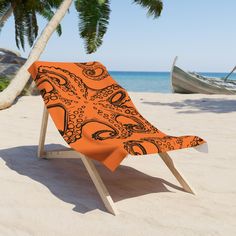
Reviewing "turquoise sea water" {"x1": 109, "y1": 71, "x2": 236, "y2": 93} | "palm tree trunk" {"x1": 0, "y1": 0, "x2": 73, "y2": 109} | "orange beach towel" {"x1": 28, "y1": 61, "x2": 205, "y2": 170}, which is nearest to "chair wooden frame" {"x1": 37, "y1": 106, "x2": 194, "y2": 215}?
"orange beach towel" {"x1": 28, "y1": 61, "x2": 205, "y2": 170}

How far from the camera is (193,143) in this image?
3338 millimetres

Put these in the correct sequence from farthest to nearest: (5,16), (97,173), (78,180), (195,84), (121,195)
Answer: (195,84) → (5,16) → (78,180) → (121,195) → (97,173)

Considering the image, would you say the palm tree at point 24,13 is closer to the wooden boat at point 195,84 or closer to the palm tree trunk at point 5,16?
the palm tree trunk at point 5,16

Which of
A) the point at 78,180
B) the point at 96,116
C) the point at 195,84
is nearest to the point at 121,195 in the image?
the point at 78,180

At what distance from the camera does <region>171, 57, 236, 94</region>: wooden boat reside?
540 inches

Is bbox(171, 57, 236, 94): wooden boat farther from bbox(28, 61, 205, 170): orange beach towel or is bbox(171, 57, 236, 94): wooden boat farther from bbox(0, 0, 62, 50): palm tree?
bbox(28, 61, 205, 170): orange beach towel

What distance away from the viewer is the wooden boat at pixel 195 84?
13722mm

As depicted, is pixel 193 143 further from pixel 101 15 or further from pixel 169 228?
pixel 101 15

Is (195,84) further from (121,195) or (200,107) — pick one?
(121,195)

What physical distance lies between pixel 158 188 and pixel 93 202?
27.6 inches

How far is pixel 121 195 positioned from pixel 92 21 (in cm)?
931

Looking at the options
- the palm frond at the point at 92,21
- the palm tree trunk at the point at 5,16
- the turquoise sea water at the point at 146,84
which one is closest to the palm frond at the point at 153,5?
the palm frond at the point at 92,21

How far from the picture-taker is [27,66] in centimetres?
901

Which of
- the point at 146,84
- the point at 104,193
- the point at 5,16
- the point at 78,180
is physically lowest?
the point at 146,84
